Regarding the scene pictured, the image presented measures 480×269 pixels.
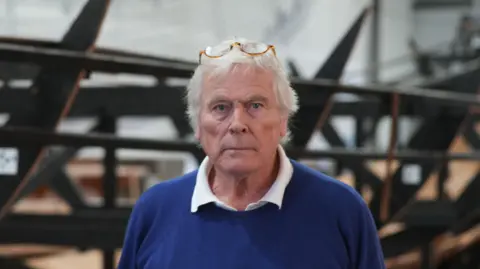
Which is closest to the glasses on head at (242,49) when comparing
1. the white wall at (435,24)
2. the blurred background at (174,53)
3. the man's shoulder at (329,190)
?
the man's shoulder at (329,190)

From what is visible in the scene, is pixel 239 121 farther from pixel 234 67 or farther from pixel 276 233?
pixel 276 233

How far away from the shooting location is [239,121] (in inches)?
39.6

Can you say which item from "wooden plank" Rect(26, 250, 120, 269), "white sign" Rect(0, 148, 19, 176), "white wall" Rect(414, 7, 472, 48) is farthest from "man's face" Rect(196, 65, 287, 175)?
"white wall" Rect(414, 7, 472, 48)

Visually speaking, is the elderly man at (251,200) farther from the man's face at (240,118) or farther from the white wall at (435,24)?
the white wall at (435,24)

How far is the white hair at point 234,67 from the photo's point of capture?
3.33 ft

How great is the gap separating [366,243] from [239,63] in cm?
36

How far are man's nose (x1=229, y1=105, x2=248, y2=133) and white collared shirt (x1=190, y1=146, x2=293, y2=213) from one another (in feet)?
0.38

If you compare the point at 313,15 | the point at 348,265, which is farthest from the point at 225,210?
the point at 313,15

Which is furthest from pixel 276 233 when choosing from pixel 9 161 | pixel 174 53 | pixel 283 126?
pixel 174 53

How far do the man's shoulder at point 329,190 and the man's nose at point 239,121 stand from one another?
0.16 m

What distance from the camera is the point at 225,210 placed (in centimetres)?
106

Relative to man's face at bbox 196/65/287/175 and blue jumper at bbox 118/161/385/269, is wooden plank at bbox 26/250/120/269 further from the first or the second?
man's face at bbox 196/65/287/175

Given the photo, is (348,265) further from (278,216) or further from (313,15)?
(313,15)

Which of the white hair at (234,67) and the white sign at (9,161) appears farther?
the white sign at (9,161)
